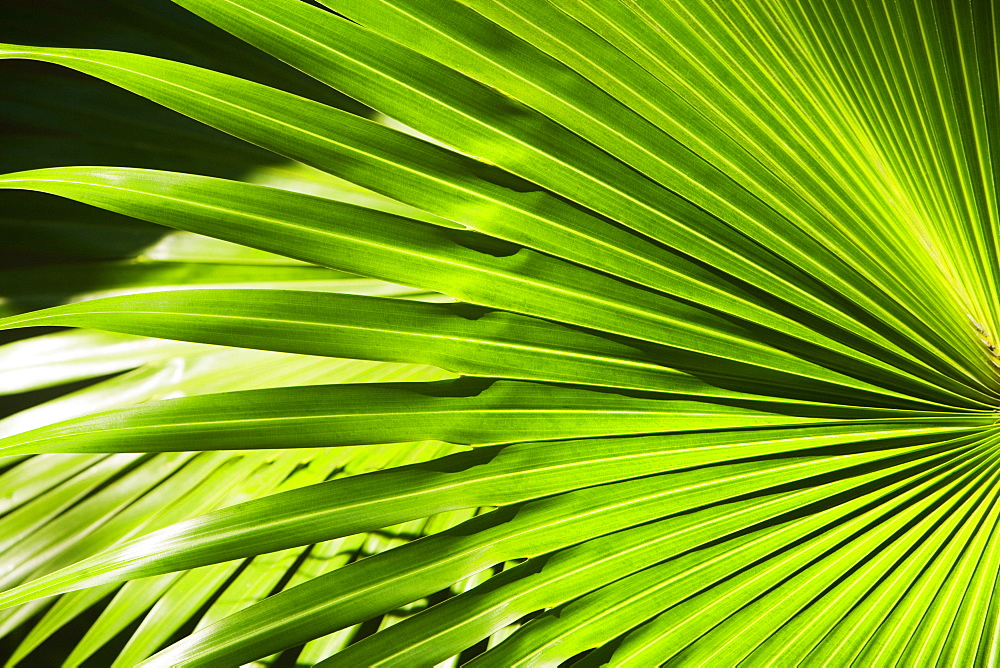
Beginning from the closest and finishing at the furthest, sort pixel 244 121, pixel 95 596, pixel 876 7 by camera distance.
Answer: pixel 244 121, pixel 876 7, pixel 95 596

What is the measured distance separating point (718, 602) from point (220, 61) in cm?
95

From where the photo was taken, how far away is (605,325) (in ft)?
1.92

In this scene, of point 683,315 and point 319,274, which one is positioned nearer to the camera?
point 683,315

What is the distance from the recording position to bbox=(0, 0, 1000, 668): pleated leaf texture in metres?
0.48

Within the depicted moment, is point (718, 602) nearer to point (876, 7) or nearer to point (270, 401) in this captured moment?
point (270, 401)

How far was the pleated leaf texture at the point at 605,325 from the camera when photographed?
477 millimetres

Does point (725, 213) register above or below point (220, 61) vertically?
below

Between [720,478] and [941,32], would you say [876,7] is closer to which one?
[941,32]

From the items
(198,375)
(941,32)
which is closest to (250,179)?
(198,375)

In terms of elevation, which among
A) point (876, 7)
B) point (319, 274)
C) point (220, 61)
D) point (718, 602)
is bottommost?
point (718, 602)

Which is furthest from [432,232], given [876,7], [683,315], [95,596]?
Answer: [95,596]

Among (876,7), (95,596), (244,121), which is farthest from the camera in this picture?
(95,596)

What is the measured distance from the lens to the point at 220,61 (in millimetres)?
813

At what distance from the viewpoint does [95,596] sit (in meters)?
0.79
